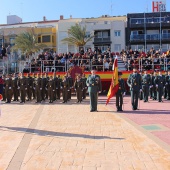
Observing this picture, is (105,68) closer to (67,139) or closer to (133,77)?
(133,77)

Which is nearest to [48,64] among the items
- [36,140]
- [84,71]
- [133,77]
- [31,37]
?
[84,71]

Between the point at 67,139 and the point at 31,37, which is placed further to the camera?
the point at 31,37

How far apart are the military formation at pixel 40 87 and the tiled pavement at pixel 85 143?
629cm

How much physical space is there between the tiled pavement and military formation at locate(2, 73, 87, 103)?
6.29 meters

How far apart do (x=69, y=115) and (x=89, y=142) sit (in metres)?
4.88

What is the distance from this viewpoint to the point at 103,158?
6.52 meters

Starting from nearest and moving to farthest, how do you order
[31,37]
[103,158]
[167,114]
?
[103,158] < [167,114] < [31,37]

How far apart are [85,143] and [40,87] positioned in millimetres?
11071

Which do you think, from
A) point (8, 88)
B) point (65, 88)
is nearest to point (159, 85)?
point (65, 88)

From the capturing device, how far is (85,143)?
7805mm

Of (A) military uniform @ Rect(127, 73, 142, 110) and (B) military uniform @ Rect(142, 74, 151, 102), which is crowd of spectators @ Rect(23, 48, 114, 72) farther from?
(A) military uniform @ Rect(127, 73, 142, 110)

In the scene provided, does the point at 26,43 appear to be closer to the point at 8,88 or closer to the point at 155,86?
the point at 8,88

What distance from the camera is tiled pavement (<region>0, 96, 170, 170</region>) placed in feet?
20.3

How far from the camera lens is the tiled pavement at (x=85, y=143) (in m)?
6.18
